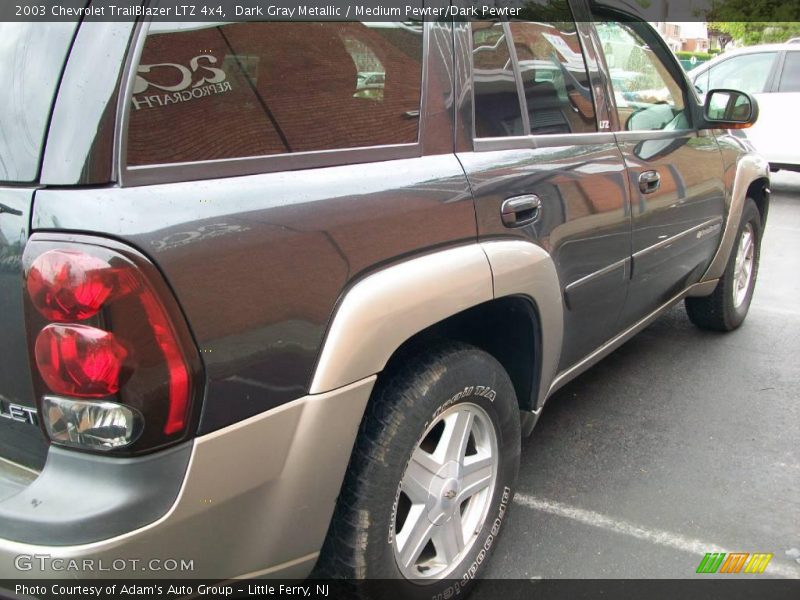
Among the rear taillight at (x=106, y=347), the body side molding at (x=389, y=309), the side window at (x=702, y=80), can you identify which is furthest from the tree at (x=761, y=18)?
the rear taillight at (x=106, y=347)

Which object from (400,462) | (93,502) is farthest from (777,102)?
(93,502)

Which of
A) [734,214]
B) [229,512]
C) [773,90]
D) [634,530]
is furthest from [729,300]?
[773,90]

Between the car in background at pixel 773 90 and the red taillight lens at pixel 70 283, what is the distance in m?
9.90

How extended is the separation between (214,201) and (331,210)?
286 mm

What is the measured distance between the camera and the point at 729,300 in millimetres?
4375

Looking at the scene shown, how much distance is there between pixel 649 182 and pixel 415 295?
167cm

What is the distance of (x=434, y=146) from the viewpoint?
77.9 inches

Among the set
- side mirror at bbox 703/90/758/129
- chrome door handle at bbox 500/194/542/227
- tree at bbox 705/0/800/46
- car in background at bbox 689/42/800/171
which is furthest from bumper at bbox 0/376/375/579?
tree at bbox 705/0/800/46

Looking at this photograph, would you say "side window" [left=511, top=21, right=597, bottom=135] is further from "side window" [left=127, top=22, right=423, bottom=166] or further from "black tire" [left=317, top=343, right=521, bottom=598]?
"black tire" [left=317, top=343, right=521, bottom=598]

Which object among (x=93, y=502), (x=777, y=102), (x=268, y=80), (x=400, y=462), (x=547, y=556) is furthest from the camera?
(x=777, y=102)

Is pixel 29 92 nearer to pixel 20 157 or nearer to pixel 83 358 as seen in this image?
pixel 20 157

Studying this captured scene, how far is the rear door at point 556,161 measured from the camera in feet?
7.07

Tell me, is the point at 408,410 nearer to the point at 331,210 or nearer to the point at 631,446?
the point at 331,210

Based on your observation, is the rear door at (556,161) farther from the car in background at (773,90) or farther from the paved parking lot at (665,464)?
the car in background at (773,90)
